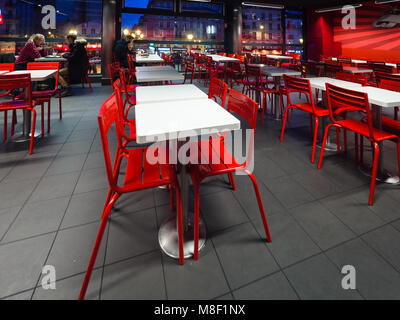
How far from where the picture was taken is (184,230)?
1.57 metres

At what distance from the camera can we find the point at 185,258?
1.41 meters

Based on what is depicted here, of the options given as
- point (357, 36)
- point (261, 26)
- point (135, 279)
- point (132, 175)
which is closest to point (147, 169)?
point (132, 175)

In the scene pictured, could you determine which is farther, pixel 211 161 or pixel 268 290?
pixel 211 161

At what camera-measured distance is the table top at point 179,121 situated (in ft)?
3.54

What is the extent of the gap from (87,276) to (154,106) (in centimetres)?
106

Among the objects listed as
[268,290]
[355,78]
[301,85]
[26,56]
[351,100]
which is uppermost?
[26,56]

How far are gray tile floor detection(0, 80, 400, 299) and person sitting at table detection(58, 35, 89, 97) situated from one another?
417 cm

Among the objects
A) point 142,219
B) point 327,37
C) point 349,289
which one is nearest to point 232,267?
point 349,289

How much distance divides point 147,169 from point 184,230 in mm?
520

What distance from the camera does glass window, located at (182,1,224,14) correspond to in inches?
341

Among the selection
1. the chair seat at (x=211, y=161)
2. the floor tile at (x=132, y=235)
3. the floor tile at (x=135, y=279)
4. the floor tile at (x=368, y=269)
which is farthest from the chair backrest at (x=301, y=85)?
the floor tile at (x=135, y=279)

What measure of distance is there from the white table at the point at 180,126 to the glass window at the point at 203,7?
8.82 metres

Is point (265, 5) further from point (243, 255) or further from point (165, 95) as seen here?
point (243, 255)
